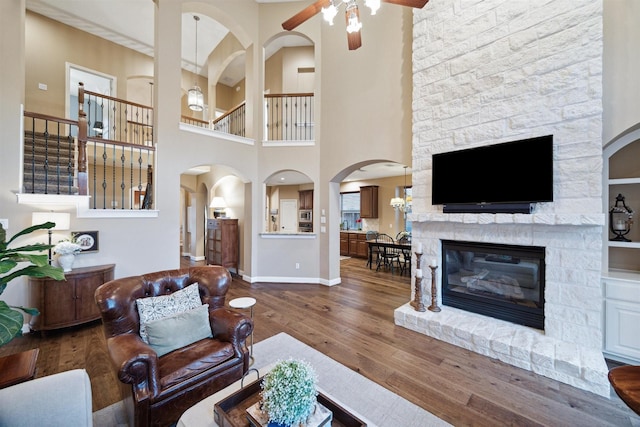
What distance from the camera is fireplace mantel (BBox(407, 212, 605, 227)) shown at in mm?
2482

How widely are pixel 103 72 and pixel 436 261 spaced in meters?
9.07

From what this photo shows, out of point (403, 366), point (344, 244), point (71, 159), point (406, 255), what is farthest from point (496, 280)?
point (71, 159)

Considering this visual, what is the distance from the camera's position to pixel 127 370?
1633 millimetres

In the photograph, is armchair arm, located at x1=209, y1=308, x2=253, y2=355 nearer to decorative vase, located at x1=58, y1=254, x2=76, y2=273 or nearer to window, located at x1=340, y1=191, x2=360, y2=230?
decorative vase, located at x1=58, y1=254, x2=76, y2=273

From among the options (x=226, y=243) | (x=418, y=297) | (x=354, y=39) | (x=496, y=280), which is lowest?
(x=418, y=297)

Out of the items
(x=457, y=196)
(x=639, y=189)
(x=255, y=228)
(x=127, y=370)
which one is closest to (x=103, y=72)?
(x=255, y=228)

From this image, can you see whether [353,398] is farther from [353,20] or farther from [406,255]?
[406,255]

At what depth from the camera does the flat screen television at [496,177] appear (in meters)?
2.76

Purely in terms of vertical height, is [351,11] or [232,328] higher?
[351,11]

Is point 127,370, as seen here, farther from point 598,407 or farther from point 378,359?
point 598,407

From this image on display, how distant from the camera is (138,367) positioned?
1673mm

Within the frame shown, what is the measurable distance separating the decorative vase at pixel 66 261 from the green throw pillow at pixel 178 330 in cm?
232

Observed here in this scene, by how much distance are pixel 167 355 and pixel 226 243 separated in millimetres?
4464

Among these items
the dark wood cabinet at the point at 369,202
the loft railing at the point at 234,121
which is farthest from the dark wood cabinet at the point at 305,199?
the loft railing at the point at 234,121
